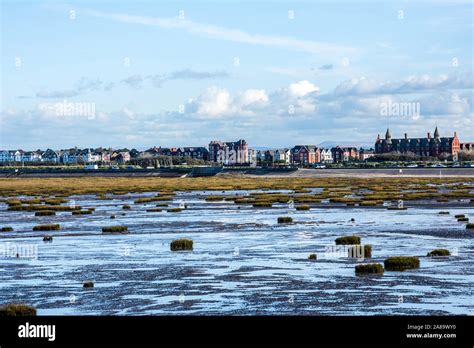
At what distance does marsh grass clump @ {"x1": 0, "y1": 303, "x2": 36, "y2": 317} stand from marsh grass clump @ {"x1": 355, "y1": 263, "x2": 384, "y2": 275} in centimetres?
1511

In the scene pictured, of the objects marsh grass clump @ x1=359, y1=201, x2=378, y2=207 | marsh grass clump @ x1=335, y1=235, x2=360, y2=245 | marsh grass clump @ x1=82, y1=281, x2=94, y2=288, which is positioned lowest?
marsh grass clump @ x1=82, y1=281, x2=94, y2=288

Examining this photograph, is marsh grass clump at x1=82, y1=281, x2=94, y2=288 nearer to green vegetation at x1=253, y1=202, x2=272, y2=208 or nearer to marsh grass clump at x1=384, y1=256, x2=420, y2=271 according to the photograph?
marsh grass clump at x1=384, y1=256, x2=420, y2=271

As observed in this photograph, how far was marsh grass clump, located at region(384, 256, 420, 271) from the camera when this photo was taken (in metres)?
40.1

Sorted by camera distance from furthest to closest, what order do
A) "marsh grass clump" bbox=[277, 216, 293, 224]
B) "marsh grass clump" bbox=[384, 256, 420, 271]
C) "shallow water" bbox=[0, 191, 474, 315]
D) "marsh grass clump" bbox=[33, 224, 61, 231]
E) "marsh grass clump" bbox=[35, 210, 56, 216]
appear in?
"marsh grass clump" bbox=[35, 210, 56, 216] < "marsh grass clump" bbox=[277, 216, 293, 224] < "marsh grass clump" bbox=[33, 224, 61, 231] < "marsh grass clump" bbox=[384, 256, 420, 271] < "shallow water" bbox=[0, 191, 474, 315]

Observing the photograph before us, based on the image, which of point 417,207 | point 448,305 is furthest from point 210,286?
point 417,207

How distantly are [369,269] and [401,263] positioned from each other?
2.05m

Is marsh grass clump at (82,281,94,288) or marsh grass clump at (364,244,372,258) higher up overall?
marsh grass clump at (364,244,372,258)

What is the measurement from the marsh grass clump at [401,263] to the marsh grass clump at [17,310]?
55.8ft

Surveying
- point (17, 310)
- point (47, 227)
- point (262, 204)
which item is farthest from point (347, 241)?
point (262, 204)

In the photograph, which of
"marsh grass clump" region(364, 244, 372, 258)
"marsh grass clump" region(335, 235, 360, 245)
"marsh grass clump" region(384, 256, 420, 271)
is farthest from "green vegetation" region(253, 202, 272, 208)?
"marsh grass clump" region(384, 256, 420, 271)

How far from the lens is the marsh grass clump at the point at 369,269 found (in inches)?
1532
